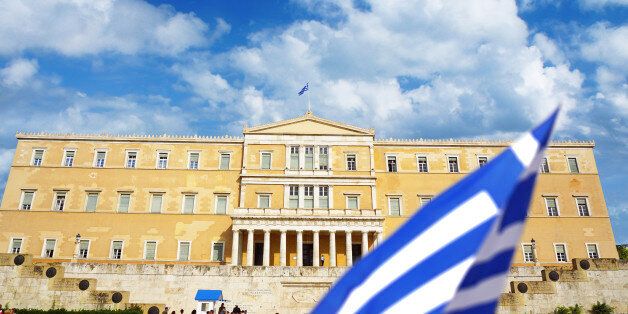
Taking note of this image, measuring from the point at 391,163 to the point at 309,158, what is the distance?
792cm

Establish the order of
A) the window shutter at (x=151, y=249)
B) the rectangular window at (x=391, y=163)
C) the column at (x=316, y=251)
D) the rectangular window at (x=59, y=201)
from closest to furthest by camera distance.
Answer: the column at (x=316, y=251) → the window shutter at (x=151, y=249) → the rectangular window at (x=59, y=201) → the rectangular window at (x=391, y=163)

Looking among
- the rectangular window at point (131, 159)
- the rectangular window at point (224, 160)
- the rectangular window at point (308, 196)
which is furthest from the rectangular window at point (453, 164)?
the rectangular window at point (131, 159)

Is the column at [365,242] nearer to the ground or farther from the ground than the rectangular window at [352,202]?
nearer to the ground

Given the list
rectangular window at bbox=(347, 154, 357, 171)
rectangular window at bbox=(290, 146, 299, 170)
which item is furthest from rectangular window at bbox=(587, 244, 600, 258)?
rectangular window at bbox=(290, 146, 299, 170)

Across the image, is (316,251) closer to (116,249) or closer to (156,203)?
(156,203)

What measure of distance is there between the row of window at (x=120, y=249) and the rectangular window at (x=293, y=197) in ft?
22.4

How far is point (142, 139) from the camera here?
144 feet

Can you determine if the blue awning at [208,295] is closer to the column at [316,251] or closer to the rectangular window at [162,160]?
the column at [316,251]

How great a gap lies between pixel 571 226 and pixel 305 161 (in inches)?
976

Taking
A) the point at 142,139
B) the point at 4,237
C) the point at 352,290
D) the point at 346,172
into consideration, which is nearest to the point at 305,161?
the point at 346,172

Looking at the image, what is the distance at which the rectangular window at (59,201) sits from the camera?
41191 millimetres

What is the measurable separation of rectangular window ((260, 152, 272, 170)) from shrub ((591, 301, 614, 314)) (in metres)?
27.5

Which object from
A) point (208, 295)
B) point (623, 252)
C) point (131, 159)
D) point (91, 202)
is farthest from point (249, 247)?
point (623, 252)

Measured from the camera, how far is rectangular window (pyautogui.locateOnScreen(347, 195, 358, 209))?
135ft
